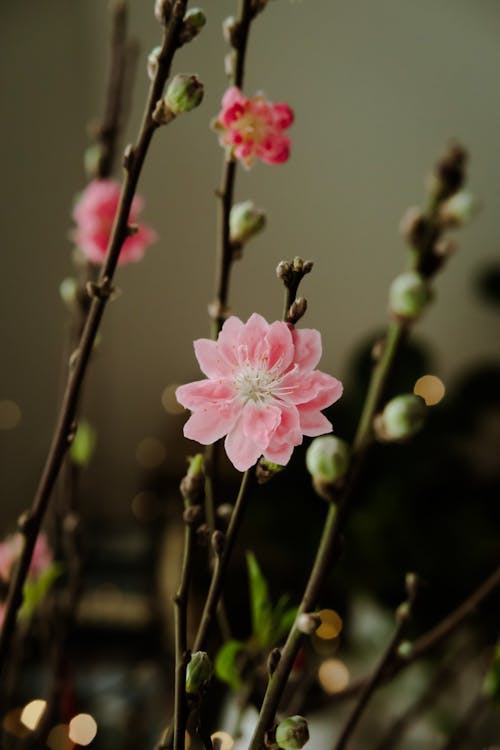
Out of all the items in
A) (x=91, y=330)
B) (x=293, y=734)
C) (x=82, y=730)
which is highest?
(x=91, y=330)

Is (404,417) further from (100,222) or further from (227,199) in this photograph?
(100,222)

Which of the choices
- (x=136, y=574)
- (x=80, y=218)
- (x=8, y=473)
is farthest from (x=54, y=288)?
(x=80, y=218)

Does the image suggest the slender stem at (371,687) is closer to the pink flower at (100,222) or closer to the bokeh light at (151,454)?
the pink flower at (100,222)

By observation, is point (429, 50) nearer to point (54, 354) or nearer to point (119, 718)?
point (54, 354)

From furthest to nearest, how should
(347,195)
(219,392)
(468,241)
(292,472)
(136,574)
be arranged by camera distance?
(468,241), (136,574), (347,195), (292,472), (219,392)

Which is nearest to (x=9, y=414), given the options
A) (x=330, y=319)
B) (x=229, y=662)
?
(x=330, y=319)

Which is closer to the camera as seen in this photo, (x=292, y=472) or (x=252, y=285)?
(x=252, y=285)

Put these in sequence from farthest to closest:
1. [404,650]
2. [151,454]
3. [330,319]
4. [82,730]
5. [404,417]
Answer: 1. [151,454]
2. [330,319]
3. [82,730]
4. [404,650]
5. [404,417]
